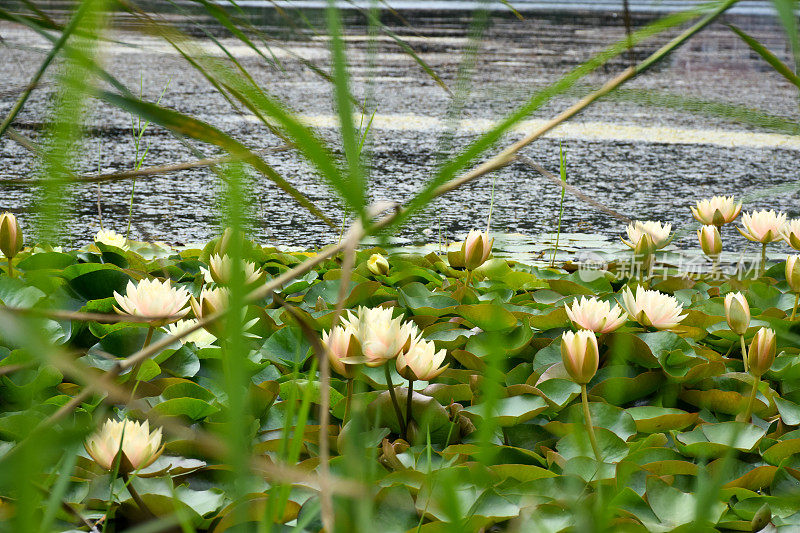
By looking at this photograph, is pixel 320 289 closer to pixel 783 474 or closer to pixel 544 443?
pixel 544 443

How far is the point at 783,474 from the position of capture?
29.8 inches

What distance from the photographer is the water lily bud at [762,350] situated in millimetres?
792

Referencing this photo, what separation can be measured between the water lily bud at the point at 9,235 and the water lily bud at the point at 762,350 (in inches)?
37.9

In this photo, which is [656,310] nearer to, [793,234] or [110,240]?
[793,234]

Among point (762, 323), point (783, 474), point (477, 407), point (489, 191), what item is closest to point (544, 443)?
point (477, 407)

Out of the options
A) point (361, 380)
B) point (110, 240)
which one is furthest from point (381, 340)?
point (110, 240)

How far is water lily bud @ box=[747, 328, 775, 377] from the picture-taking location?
0.79 meters

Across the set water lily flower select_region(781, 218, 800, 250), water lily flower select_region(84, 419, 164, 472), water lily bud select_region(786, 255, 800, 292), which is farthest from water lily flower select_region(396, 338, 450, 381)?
water lily flower select_region(781, 218, 800, 250)

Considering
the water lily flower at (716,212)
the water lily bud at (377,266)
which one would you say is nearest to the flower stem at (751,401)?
the water lily flower at (716,212)

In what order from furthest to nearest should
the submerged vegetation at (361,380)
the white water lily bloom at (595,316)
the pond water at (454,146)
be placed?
the pond water at (454,146) < the white water lily bloom at (595,316) < the submerged vegetation at (361,380)

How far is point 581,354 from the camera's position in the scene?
71 centimetres

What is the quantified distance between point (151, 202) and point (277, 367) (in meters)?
1.15

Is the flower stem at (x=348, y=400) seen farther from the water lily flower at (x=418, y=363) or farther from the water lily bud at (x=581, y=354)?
the water lily bud at (x=581, y=354)

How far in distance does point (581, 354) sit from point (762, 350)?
225 millimetres
